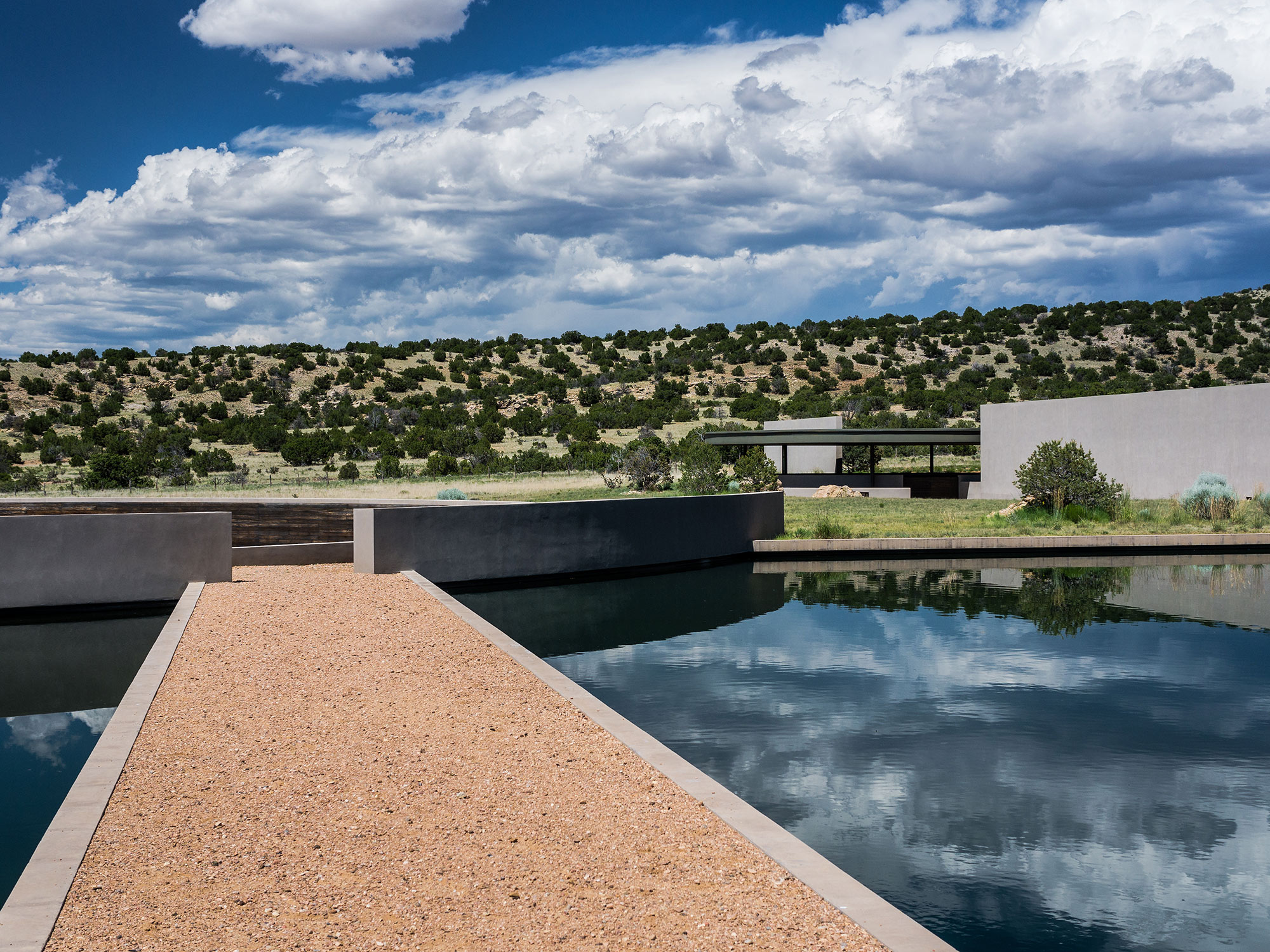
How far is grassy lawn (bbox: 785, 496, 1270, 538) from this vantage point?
869 inches

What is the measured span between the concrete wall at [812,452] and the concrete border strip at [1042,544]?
1987cm

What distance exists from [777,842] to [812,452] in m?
38.4

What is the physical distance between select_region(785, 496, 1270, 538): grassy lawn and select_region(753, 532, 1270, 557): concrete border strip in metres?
0.52

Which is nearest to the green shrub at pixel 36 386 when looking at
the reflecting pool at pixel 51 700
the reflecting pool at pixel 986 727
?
the reflecting pool at pixel 51 700

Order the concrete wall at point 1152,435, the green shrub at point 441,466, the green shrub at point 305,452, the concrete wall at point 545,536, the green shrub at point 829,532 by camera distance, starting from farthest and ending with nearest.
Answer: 1. the green shrub at point 305,452
2. the green shrub at point 441,466
3. the concrete wall at point 1152,435
4. the green shrub at point 829,532
5. the concrete wall at point 545,536

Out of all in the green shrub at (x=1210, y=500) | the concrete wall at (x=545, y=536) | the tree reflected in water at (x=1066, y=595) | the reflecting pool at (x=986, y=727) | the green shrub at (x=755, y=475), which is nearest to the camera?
the reflecting pool at (x=986, y=727)

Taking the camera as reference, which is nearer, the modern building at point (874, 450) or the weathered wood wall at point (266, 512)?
the weathered wood wall at point (266, 512)

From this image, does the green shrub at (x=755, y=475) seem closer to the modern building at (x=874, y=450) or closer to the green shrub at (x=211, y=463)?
the modern building at (x=874, y=450)

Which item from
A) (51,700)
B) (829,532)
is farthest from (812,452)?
(51,700)

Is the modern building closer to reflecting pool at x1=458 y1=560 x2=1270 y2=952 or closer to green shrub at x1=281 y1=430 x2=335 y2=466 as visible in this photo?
reflecting pool at x1=458 y1=560 x2=1270 y2=952

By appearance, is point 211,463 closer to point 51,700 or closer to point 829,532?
point 829,532

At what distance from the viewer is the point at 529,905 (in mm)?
4203

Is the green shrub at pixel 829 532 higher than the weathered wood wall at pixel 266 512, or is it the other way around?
the weathered wood wall at pixel 266 512

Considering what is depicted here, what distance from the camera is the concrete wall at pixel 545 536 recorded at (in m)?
15.4
